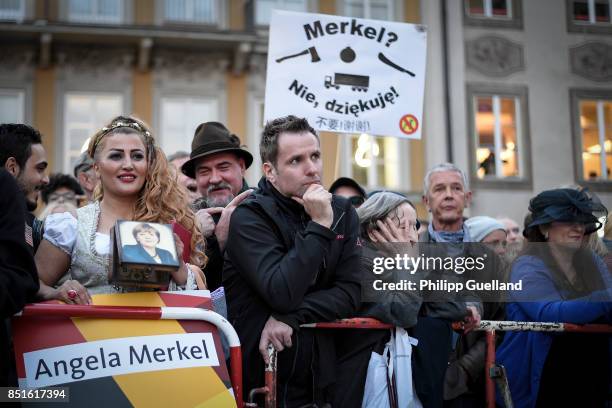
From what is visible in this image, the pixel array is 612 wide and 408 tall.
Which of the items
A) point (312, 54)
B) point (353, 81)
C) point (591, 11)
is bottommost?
point (353, 81)

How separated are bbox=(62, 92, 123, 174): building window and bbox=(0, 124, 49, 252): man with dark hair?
1351cm

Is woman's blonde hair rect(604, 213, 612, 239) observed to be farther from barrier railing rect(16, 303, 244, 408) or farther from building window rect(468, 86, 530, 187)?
building window rect(468, 86, 530, 187)

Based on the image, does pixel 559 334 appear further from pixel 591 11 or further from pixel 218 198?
pixel 591 11

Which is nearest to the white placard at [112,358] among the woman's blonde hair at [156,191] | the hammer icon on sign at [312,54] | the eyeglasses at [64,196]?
the woman's blonde hair at [156,191]

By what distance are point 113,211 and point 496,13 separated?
14.6 metres

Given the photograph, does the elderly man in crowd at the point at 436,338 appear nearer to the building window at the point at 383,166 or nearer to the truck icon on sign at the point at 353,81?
the truck icon on sign at the point at 353,81

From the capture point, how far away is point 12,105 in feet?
56.5

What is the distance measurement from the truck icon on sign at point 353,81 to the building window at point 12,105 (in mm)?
12456

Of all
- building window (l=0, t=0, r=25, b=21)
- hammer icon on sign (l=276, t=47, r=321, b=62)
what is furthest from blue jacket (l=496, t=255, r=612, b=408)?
building window (l=0, t=0, r=25, b=21)

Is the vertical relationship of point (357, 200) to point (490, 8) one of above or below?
below

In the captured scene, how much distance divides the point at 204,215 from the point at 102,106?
13.9 m

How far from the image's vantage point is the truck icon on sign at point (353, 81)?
21.0 ft

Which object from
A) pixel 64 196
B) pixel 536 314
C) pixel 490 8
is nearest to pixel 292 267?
pixel 536 314

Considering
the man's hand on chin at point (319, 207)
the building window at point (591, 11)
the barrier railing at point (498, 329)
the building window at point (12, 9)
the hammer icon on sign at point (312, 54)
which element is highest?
the building window at point (12, 9)
